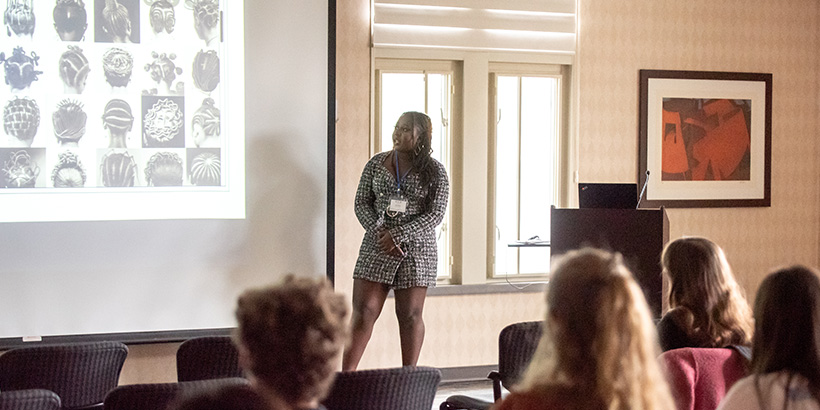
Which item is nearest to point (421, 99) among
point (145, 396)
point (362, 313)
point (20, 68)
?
point (362, 313)

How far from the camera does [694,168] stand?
5.79 m

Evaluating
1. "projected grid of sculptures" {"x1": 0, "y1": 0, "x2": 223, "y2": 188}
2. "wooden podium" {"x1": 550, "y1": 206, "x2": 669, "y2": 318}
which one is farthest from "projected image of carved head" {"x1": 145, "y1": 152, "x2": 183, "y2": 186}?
"wooden podium" {"x1": 550, "y1": 206, "x2": 669, "y2": 318}

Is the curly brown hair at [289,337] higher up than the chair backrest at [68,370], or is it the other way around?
the curly brown hair at [289,337]

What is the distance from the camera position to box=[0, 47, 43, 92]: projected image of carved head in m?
4.22

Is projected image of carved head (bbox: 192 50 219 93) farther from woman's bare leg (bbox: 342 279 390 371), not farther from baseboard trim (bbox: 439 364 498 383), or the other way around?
baseboard trim (bbox: 439 364 498 383)

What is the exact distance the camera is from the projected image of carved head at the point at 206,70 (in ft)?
14.8

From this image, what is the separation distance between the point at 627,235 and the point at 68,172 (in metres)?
→ 2.88

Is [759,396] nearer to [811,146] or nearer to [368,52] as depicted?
[368,52]

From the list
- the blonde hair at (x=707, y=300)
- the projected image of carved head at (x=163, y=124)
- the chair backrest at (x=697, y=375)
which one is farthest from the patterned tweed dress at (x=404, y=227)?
the chair backrest at (x=697, y=375)

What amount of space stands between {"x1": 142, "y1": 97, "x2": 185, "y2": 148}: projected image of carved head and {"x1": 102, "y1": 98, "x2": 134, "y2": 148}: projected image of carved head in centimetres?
9

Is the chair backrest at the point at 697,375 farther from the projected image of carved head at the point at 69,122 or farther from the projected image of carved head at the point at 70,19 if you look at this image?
the projected image of carved head at the point at 70,19

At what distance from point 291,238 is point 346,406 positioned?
246cm

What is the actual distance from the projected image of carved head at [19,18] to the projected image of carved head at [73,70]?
0.20 metres

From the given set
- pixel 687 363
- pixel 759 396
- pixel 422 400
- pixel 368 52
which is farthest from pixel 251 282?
pixel 759 396
